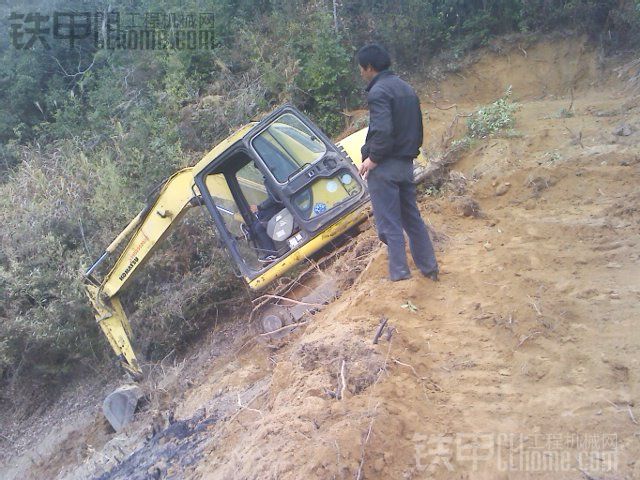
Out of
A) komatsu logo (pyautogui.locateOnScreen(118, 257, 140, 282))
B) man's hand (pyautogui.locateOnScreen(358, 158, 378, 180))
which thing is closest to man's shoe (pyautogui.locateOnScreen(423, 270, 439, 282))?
man's hand (pyautogui.locateOnScreen(358, 158, 378, 180))

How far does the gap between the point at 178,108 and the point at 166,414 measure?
21.6 feet

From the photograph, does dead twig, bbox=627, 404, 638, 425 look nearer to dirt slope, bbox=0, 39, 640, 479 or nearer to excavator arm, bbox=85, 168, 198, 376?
dirt slope, bbox=0, 39, 640, 479

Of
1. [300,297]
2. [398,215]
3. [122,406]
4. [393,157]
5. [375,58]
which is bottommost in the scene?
[122,406]

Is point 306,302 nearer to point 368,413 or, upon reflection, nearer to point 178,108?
point 368,413

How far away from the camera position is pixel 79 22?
14.6m

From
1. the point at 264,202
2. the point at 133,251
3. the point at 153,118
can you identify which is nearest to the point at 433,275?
the point at 264,202

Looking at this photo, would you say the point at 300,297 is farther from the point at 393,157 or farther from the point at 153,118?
the point at 153,118

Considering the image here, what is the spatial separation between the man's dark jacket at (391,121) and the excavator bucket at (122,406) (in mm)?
3910

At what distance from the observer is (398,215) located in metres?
4.88

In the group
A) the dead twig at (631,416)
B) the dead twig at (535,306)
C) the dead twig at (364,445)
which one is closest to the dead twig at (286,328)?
the dead twig at (535,306)

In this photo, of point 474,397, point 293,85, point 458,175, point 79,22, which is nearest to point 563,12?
point 293,85

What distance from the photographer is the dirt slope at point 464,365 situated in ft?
10.8

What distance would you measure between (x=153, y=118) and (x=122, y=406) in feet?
19.2

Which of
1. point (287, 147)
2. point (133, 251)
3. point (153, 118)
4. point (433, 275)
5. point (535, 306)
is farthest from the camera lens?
point (153, 118)
